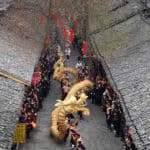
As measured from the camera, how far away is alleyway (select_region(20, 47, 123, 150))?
86.7 feet

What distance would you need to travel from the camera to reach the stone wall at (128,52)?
74.7 feet

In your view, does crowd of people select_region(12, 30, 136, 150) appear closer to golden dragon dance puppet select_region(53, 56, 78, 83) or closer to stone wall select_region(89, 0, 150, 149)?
golden dragon dance puppet select_region(53, 56, 78, 83)

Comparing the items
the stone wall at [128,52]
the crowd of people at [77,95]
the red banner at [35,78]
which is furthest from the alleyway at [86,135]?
the stone wall at [128,52]

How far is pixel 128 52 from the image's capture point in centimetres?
2992

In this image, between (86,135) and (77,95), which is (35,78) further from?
(86,135)

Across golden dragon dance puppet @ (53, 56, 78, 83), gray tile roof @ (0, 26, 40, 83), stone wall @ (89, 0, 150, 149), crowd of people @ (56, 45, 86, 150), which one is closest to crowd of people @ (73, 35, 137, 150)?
golden dragon dance puppet @ (53, 56, 78, 83)

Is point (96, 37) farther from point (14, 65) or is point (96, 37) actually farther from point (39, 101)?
point (14, 65)

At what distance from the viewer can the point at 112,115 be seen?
27781 mm

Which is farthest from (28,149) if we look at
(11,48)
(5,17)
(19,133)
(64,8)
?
(64,8)

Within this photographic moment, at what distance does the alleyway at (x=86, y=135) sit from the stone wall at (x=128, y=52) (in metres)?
2.60

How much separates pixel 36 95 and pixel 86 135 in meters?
3.58

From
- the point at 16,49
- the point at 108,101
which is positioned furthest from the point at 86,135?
the point at 16,49

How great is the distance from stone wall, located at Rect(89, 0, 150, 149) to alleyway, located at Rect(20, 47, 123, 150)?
2.60 meters

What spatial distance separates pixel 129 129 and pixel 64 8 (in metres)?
19.6
